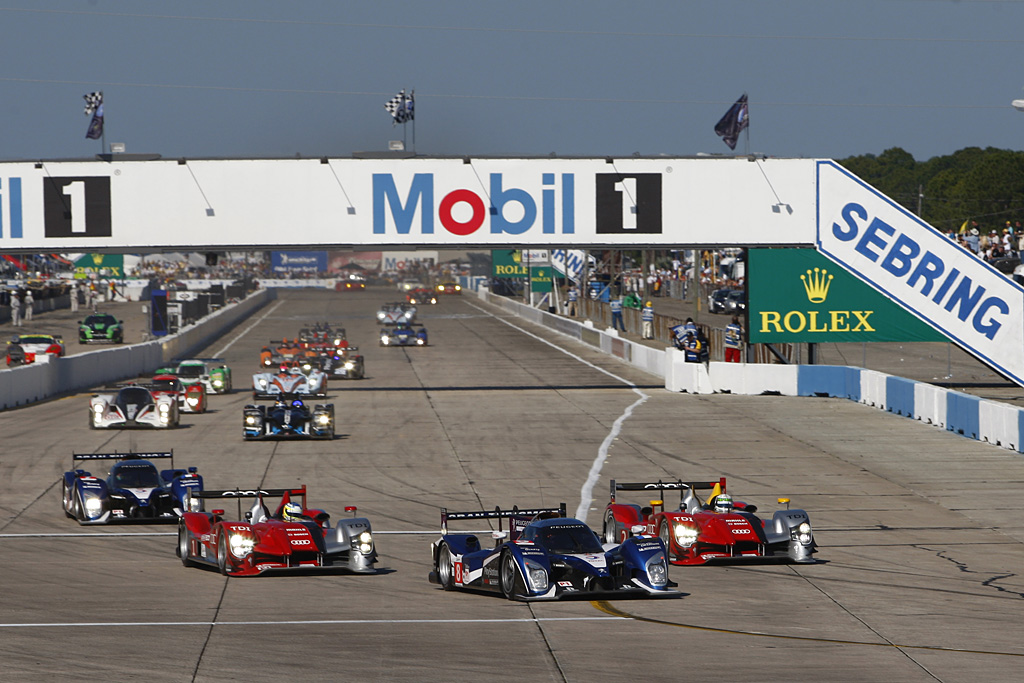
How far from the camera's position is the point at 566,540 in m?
16.1

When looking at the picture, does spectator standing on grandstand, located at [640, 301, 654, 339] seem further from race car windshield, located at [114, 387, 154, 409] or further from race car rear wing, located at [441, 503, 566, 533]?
race car rear wing, located at [441, 503, 566, 533]

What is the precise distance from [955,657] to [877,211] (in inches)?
1021

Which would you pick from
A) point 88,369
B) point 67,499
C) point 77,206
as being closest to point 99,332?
point 88,369

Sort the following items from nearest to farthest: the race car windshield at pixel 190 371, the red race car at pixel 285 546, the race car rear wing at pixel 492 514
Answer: the race car rear wing at pixel 492 514 → the red race car at pixel 285 546 → the race car windshield at pixel 190 371

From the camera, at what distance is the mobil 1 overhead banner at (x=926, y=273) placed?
35188 millimetres

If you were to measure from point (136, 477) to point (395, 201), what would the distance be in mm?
18071

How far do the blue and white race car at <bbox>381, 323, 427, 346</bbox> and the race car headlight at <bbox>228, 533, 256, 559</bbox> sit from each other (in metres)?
50.5

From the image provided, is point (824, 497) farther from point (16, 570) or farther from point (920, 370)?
point (920, 370)

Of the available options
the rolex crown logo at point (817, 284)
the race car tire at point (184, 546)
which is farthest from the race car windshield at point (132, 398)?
the rolex crown logo at point (817, 284)

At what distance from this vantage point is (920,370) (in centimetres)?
5272

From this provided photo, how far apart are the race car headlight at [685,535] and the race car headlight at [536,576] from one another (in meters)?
3.12

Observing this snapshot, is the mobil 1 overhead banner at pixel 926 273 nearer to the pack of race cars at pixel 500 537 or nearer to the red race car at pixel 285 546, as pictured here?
the pack of race cars at pixel 500 537

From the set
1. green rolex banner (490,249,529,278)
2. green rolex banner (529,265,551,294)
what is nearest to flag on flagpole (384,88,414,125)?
green rolex banner (529,265,551,294)

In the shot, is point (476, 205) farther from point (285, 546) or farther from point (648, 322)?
point (648, 322)
